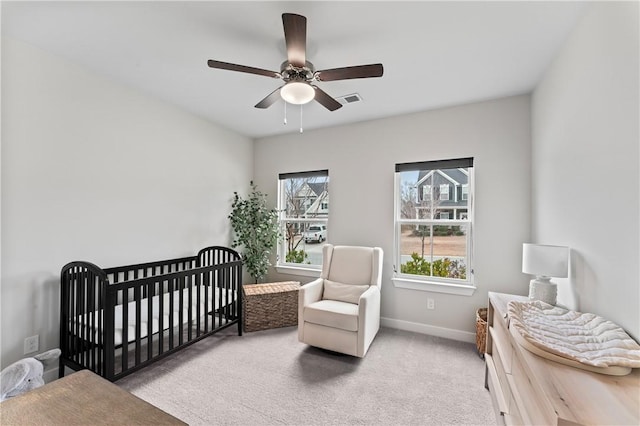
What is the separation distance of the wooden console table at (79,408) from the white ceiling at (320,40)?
1.91 m

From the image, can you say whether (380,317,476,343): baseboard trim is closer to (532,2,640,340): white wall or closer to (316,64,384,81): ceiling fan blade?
(532,2,640,340): white wall

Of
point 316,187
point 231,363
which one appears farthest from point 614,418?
point 316,187

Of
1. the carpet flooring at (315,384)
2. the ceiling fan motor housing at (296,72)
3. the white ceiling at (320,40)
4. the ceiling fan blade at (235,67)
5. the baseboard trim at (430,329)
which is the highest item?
the white ceiling at (320,40)

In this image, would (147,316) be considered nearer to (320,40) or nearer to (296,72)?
(296,72)

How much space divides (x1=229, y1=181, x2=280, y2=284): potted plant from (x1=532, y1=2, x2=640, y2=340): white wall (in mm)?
2990

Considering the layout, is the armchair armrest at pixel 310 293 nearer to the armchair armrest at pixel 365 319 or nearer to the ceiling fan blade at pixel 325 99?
the armchair armrest at pixel 365 319

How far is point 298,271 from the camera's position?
12.9 ft

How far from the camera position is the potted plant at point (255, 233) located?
373cm

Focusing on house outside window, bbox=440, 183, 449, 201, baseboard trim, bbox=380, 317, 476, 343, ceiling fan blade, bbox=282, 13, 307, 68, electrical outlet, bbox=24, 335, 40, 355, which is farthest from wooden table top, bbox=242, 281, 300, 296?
ceiling fan blade, bbox=282, 13, 307, 68

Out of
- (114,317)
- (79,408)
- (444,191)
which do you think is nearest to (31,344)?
(114,317)

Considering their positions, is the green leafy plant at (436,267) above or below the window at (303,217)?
below

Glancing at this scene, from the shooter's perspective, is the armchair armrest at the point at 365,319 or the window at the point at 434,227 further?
the window at the point at 434,227

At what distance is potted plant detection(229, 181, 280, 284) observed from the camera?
373 centimetres

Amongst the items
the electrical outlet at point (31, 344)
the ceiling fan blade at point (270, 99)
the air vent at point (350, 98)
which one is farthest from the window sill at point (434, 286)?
the electrical outlet at point (31, 344)
